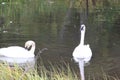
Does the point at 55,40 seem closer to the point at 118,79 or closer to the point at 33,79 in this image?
the point at 118,79

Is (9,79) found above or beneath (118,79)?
above

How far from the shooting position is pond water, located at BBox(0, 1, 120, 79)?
14508mm

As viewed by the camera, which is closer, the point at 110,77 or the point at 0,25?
the point at 110,77

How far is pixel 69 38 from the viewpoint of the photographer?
2006 cm

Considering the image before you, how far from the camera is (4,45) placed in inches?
696

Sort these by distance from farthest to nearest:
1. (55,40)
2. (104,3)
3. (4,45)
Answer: (104,3) → (55,40) → (4,45)

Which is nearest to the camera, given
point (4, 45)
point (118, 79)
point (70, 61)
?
point (118, 79)

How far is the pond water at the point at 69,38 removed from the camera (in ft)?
47.6

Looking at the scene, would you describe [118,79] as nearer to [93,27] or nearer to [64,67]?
[64,67]

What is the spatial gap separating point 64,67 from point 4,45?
16.6ft

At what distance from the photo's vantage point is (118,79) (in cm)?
1120

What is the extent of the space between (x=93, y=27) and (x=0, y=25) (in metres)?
5.27

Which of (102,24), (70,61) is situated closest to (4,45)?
(70,61)

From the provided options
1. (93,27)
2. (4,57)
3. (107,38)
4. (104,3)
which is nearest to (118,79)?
(4,57)
